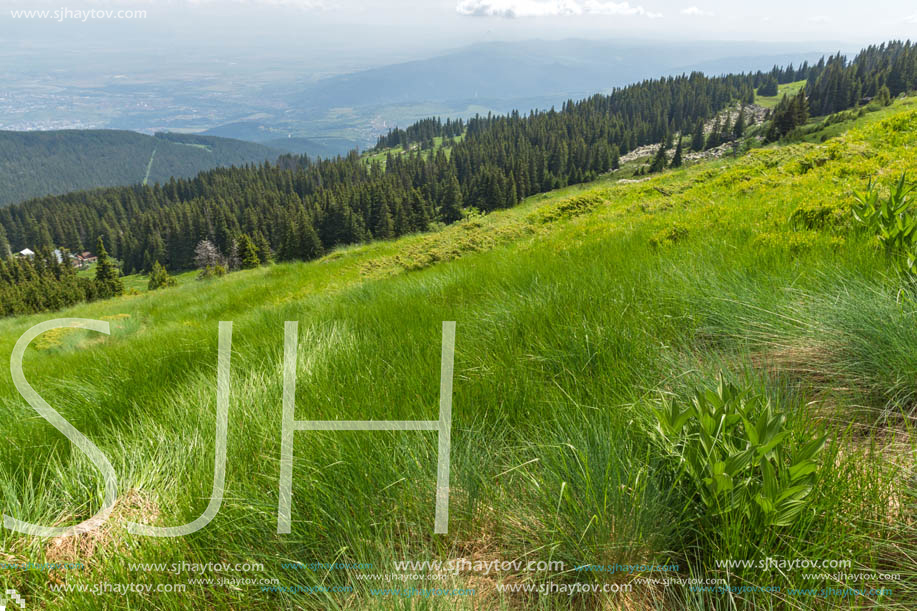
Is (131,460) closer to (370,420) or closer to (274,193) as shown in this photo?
(370,420)

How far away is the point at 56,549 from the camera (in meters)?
1.58

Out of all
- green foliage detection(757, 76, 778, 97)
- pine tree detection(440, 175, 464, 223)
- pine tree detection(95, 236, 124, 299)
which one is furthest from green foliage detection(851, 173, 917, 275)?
green foliage detection(757, 76, 778, 97)

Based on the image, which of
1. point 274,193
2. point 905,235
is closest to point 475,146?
point 274,193

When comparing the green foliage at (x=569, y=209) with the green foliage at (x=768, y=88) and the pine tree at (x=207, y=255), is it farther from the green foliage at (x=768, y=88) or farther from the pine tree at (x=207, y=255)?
the green foliage at (x=768, y=88)

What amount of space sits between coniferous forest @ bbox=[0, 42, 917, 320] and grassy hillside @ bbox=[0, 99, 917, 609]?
93.8 metres

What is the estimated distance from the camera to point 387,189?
108 metres

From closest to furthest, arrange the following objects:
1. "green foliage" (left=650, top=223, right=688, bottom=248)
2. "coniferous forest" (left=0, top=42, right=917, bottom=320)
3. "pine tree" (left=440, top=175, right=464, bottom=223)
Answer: "green foliage" (left=650, top=223, right=688, bottom=248) < "coniferous forest" (left=0, top=42, right=917, bottom=320) < "pine tree" (left=440, top=175, right=464, bottom=223)

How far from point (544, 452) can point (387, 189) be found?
4438 inches

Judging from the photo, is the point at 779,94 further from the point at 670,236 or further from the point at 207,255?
the point at 207,255

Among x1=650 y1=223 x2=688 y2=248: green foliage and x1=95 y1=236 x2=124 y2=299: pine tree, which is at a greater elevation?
x1=650 y1=223 x2=688 y2=248: green foliage

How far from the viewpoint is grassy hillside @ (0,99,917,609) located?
129 centimetres

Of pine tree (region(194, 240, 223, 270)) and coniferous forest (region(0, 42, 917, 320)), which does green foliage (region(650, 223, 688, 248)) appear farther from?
pine tree (region(194, 240, 223, 270))

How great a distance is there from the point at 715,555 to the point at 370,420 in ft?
4.89

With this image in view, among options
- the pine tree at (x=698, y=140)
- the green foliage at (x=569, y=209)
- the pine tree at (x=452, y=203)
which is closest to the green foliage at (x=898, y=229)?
the green foliage at (x=569, y=209)
